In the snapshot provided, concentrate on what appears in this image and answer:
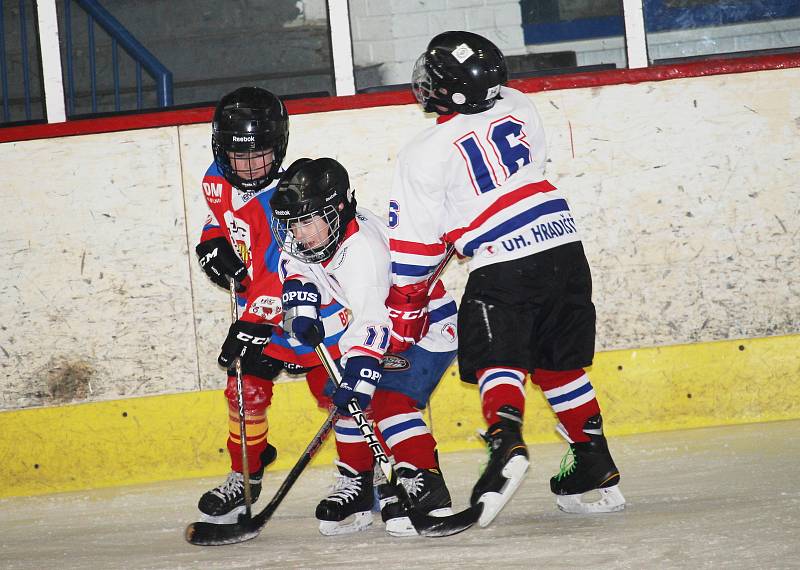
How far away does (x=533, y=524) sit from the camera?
2.64 meters

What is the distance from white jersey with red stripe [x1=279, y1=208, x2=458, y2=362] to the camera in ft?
8.45

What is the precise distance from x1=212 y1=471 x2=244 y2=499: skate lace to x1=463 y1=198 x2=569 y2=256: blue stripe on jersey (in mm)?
966

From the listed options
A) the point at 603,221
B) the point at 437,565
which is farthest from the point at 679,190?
the point at 437,565

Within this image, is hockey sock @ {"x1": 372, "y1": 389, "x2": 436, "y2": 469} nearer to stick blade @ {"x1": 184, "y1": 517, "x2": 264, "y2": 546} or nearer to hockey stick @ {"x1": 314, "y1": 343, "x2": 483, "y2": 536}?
hockey stick @ {"x1": 314, "y1": 343, "x2": 483, "y2": 536}

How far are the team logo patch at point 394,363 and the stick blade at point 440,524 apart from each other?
382 millimetres

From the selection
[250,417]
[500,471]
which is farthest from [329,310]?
[500,471]

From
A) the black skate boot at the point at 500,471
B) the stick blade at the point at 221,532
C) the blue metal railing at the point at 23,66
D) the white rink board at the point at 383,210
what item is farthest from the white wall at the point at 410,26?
the black skate boot at the point at 500,471

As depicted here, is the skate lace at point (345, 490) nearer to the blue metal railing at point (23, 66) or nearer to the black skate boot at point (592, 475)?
the black skate boot at point (592, 475)

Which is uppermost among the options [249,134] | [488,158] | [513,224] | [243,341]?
[249,134]

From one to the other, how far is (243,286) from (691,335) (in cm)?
181

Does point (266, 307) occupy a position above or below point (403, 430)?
above

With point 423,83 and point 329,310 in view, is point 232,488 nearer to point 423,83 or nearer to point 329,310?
point 329,310

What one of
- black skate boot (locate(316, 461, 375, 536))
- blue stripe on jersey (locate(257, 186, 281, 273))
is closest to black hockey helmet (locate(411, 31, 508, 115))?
blue stripe on jersey (locate(257, 186, 281, 273))

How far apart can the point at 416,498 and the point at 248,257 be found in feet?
3.04
